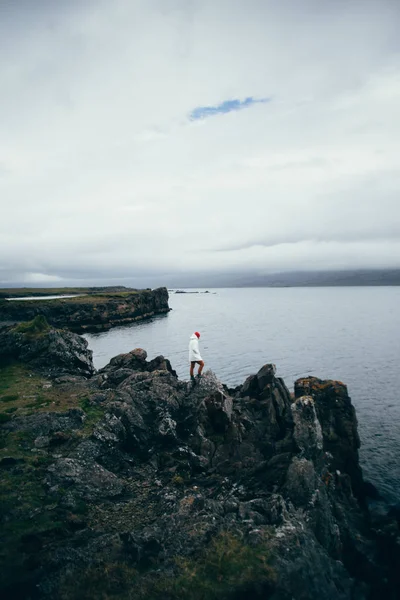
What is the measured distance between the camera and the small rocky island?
11945 mm

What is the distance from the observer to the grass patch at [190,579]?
1112 cm

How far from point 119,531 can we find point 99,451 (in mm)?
5910

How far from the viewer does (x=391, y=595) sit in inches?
582

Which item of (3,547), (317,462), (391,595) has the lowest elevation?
(391,595)

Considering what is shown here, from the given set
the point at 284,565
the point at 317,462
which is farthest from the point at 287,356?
the point at 284,565

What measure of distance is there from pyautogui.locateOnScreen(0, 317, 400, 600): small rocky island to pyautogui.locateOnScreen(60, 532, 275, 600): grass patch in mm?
37

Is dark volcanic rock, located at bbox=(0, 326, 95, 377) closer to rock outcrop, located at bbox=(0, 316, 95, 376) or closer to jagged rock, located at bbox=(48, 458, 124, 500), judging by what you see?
rock outcrop, located at bbox=(0, 316, 95, 376)

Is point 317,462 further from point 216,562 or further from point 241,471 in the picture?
point 216,562

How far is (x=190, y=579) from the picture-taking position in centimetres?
1170

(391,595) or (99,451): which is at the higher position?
(99,451)

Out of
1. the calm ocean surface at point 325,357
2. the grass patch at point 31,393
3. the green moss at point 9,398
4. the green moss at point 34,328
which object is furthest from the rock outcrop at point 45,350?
the calm ocean surface at point 325,357

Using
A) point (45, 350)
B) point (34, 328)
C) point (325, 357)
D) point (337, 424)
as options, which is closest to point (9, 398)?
point (45, 350)

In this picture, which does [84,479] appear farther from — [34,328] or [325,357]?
[325,357]

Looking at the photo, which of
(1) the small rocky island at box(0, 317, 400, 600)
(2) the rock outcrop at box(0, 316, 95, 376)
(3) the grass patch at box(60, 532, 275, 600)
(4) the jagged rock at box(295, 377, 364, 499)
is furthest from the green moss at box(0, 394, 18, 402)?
(4) the jagged rock at box(295, 377, 364, 499)
